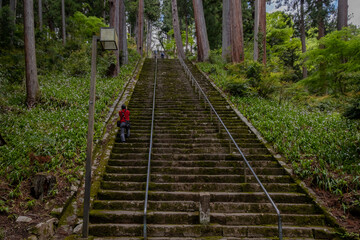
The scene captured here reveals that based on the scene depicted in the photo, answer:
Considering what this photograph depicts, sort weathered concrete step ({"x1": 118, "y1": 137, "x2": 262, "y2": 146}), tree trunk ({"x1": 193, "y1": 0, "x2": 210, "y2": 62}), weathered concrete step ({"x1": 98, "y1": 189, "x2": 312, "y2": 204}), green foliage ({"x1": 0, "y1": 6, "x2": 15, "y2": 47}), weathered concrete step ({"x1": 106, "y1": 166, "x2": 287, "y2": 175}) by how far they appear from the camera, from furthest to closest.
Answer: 1. tree trunk ({"x1": 193, "y1": 0, "x2": 210, "y2": 62})
2. green foliage ({"x1": 0, "y1": 6, "x2": 15, "y2": 47})
3. weathered concrete step ({"x1": 118, "y1": 137, "x2": 262, "y2": 146})
4. weathered concrete step ({"x1": 106, "y1": 166, "x2": 287, "y2": 175})
5. weathered concrete step ({"x1": 98, "y1": 189, "x2": 312, "y2": 204})

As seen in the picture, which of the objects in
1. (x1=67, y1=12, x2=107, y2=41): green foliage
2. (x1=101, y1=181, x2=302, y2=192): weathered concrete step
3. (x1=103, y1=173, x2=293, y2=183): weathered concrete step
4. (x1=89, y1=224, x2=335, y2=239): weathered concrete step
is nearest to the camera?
(x1=89, y1=224, x2=335, y2=239): weathered concrete step

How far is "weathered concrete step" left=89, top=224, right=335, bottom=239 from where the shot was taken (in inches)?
172

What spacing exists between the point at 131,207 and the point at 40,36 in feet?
57.4

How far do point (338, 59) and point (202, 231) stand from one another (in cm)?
1120

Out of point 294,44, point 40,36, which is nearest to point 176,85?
point 40,36

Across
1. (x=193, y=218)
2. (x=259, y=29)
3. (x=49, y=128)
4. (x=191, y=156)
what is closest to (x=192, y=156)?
(x=191, y=156)

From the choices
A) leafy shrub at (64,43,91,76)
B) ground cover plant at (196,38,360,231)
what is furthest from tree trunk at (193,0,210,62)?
leafy shrub at (64,43,91,76)

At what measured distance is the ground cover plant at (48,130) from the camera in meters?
5.24

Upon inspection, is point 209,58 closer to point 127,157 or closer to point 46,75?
point 46,75

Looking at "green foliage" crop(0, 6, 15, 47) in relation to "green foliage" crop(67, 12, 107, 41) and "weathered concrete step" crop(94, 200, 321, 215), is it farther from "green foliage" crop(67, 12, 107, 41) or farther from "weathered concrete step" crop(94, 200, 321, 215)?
"weathered concrete step" crop(94, 200, 321, 215)

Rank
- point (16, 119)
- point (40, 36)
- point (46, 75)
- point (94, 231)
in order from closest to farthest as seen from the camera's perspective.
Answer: point (94, 231)
point (16, 119)
point (46, 75)
point (40, 36)

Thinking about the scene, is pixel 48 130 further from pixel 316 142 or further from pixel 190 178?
pixel 316 142

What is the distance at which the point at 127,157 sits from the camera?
6.77 metres

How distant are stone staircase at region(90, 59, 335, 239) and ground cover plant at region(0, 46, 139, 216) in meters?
1.06
